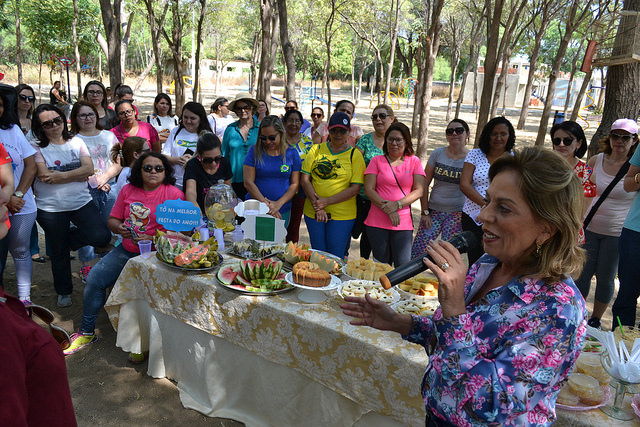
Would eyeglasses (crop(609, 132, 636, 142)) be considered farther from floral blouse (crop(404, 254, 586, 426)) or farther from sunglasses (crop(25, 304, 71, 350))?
sunglasses (crop(25, 304, 71, 350))

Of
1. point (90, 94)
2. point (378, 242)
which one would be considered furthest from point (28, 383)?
point (90, 94)

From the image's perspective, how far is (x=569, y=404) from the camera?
1849 millimetres

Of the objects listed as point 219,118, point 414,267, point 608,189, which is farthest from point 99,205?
point 608,189

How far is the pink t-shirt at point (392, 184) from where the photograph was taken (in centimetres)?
430

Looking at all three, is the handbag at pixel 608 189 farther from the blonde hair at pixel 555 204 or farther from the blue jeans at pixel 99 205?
the blue jeans at pixel 99 205

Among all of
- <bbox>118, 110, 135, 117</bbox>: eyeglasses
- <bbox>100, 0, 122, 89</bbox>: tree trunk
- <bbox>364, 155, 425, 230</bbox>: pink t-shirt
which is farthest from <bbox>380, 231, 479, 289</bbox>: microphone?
<bbox>100, 0, 122, 89</bbox>: tree trunk

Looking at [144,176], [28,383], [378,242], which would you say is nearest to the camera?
[28,383]

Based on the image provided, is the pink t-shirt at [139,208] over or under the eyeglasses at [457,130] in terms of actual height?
under

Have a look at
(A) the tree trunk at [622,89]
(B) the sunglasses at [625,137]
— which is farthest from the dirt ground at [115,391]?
(A) the tree trunk at [622,89]

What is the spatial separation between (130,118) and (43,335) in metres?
5.25

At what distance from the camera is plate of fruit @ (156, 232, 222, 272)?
127 inches

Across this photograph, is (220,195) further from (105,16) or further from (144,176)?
(105,16)

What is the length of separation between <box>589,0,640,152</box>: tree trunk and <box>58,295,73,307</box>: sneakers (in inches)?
355

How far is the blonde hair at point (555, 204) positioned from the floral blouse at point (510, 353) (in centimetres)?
6
